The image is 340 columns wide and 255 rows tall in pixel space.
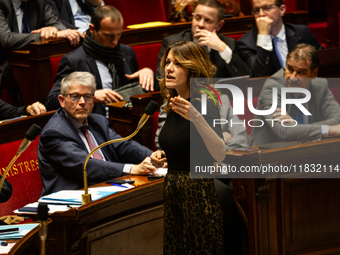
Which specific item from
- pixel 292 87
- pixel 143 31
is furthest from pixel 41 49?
pixel 292 87

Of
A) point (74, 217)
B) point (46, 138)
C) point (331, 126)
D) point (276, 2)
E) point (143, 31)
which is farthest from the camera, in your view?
point (143, 31)

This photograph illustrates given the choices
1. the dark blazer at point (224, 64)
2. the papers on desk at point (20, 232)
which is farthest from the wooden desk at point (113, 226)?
the dark blazer at point (224, 64)

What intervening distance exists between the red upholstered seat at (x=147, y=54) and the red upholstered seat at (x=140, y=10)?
42 cm

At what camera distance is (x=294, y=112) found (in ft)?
7.14

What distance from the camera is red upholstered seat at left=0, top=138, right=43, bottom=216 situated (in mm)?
1909

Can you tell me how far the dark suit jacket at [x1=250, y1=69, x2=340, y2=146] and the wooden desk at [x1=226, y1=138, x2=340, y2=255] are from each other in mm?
327

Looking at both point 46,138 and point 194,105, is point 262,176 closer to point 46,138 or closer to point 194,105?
point 194,105

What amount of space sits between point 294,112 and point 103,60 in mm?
974

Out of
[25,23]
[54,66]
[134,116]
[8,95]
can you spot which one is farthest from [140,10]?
[134,116]

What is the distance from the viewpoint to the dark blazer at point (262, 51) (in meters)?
2.64

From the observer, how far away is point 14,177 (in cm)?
194

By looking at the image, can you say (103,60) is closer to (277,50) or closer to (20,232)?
(277,50)

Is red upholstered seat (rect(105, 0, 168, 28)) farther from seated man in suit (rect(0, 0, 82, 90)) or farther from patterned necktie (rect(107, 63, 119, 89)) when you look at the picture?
patterned necktie (rect(107, 63, 119, 89))

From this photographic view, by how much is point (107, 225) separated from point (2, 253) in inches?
15.8
